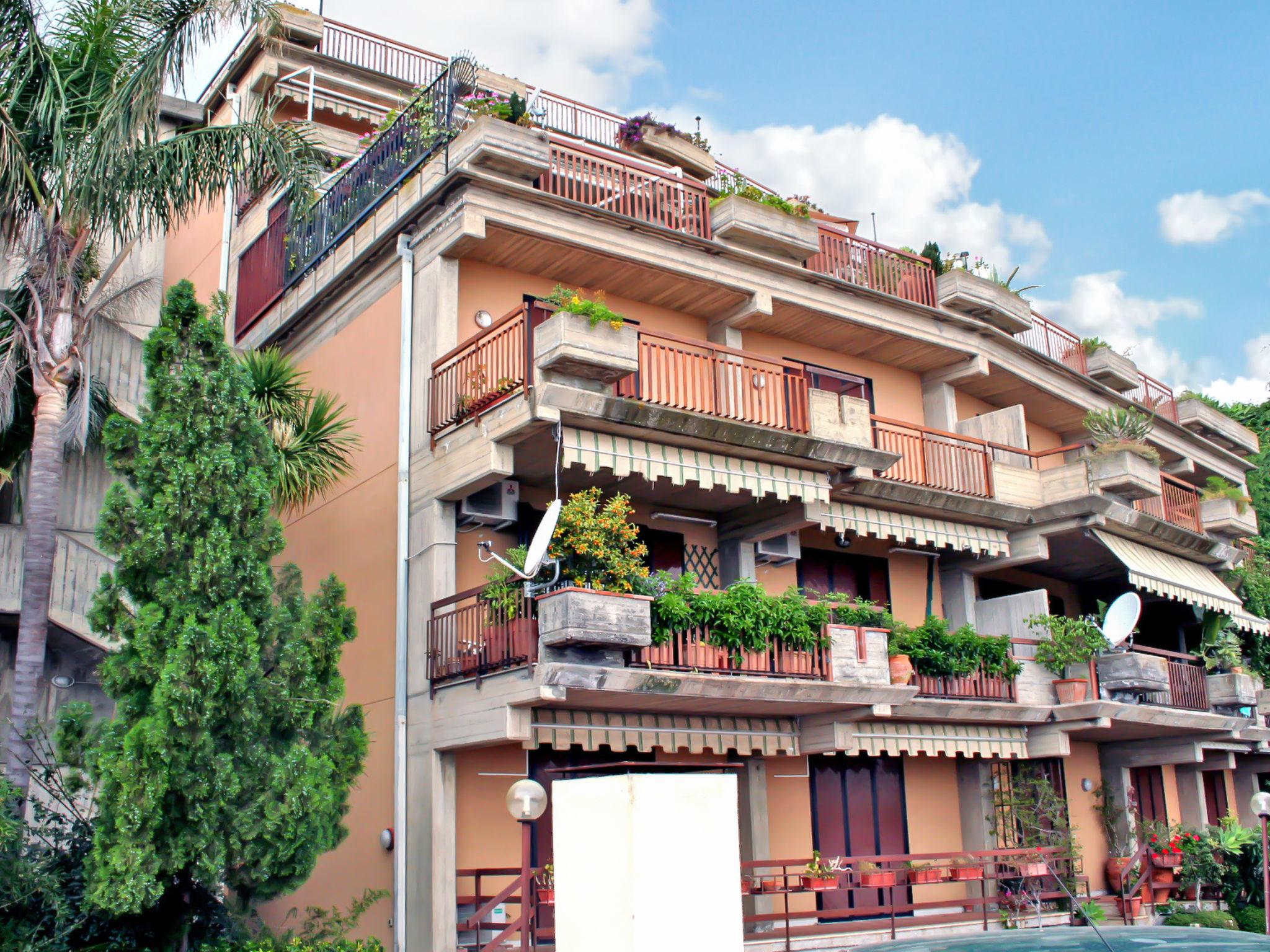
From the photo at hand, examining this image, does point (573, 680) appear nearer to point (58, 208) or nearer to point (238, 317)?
point (58, 208)

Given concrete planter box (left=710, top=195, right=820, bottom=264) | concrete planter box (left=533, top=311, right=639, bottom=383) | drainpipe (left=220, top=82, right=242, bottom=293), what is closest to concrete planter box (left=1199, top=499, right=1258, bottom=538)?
concrete planter box (left=710, top=195, right=820, bottom=264)

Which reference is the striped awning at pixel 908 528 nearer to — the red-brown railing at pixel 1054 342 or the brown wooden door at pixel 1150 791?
the red-brown railing at pixel 1054 342

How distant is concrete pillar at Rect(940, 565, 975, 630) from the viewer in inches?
819

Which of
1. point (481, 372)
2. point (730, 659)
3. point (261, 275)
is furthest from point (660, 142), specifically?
point (730, 659)

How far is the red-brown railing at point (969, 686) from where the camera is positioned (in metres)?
17.4

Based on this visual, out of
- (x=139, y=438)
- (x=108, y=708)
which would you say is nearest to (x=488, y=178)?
(x=139, y=438)

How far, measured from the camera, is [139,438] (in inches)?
452

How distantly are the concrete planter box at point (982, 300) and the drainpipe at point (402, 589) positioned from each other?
9659 mm

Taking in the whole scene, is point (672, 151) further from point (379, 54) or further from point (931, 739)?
point (931, 739)

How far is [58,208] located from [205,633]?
20.0 ft

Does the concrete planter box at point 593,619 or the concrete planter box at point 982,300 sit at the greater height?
the concrete planter box at point 982,300

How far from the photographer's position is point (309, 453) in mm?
15398

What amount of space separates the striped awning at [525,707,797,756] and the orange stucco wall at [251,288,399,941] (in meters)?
2.42

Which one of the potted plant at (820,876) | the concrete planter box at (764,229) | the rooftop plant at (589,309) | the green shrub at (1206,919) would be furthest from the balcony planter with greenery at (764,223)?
the green shrub at (1206,919)
